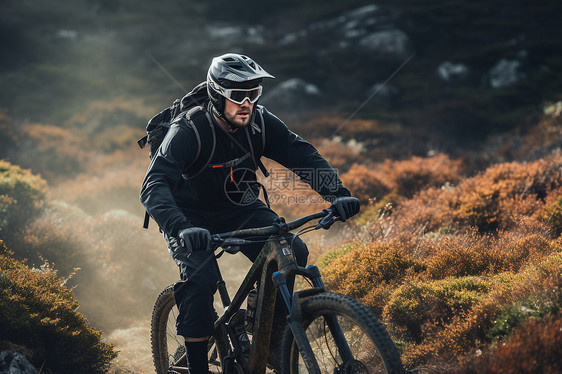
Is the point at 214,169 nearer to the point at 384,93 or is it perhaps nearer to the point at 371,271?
the point at 371,271

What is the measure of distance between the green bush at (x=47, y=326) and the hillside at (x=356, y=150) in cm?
5

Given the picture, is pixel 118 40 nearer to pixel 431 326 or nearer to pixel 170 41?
pixel 170 41

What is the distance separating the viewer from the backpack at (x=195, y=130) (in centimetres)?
364

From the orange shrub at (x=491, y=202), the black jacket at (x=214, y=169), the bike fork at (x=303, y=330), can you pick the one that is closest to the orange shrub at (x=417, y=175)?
the orange shrub at (x=491, y=202)

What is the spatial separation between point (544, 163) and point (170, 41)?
28.2 meters

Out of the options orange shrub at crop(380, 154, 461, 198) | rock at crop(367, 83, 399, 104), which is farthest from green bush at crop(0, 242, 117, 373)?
rock at crop(367, 83, 399, 104)

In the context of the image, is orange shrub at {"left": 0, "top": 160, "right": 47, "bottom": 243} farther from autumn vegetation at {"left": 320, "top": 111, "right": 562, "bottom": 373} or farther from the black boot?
autumn vegetation at {"left": 320, "top": 111, "right": 562, "bottom": 373}

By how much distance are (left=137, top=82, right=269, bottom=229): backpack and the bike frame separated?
0.82m

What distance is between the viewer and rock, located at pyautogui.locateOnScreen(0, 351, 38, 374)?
3875 millimetres

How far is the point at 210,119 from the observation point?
145 inches

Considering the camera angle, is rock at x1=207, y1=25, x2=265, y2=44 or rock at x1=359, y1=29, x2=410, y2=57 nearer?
rock at x1=359, y1=29, x2=410, y2=57

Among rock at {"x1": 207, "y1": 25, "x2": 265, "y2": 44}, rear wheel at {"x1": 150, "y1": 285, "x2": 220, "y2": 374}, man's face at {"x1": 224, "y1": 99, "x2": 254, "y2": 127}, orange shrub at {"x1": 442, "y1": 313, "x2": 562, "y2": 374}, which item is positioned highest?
rock at {"x1": 207, "y1": 25, "x2": 265, "y2": 44}

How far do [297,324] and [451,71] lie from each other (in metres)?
20.7

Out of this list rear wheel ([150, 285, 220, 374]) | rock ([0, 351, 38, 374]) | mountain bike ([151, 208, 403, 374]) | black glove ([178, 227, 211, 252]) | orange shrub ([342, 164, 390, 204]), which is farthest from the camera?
orange shrub ([342, 164, 390, 204])
